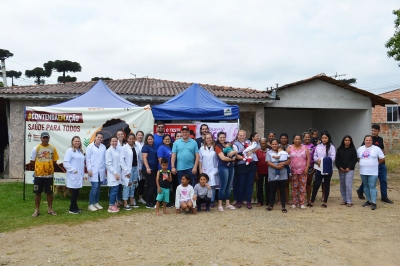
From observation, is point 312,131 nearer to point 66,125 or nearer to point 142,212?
point 142,212

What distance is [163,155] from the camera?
6789 millimetres

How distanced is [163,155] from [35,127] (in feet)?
9.30

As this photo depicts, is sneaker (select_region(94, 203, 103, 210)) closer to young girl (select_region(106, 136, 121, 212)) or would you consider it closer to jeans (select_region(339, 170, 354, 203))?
young girl (select_region(106, 136, 121, 212))

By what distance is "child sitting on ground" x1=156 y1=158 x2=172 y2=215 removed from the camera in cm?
632

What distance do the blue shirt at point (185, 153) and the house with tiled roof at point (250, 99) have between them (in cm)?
459

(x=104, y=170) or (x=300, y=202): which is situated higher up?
(x=104, y=170)

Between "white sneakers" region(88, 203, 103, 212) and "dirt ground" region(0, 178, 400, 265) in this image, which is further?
"white sneakers" region(88, 203, 103, 212)

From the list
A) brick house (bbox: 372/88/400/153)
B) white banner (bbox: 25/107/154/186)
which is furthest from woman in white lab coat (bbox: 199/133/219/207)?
brick house (bbox: 372/88/400/153)

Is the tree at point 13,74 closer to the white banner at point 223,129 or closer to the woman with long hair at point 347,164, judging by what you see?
the white banner at point 223,129

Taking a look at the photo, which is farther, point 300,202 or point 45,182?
point 300,202

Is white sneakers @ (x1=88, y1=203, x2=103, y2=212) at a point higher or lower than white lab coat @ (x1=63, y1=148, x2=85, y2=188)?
lower

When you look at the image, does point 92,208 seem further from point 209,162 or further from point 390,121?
point 390,121

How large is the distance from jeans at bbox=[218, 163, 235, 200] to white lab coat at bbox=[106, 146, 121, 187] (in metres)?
1.95

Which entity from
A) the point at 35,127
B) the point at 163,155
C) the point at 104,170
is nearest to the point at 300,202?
the point at 163,155
